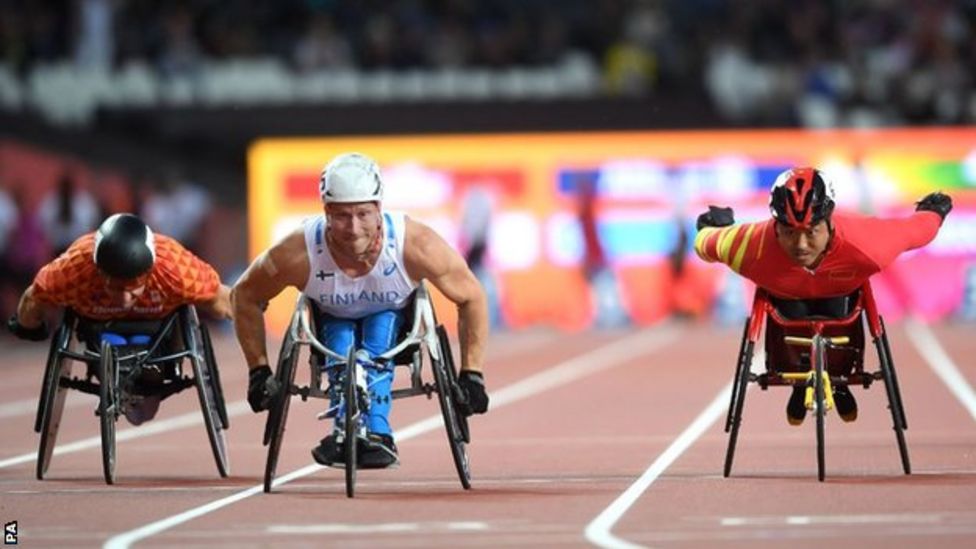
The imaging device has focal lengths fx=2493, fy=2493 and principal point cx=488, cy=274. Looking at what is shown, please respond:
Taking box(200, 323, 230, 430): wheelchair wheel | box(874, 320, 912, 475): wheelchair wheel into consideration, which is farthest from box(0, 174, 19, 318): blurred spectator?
box(874, 320, 912, 475): wheelchair wheel

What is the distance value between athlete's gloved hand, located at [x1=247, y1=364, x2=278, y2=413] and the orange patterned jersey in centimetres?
78

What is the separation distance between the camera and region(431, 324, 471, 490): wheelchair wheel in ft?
34.2

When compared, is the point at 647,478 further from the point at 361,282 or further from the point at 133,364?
the point at 133,364

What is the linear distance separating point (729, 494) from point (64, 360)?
3.35 metres

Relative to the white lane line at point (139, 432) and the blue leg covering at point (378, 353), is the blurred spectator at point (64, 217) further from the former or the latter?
the blue leg covering at point (378, 353)

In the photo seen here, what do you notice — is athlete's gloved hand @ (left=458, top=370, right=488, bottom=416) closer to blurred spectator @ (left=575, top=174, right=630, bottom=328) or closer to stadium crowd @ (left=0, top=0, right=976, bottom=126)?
blurred spectator @ (left=575, top=174, right=630, bottom=328)

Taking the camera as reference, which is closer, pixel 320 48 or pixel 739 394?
pixel 739 394

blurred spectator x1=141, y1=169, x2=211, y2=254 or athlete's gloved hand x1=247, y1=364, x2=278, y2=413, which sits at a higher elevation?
athlete's gloved hand x1=247, y1=364, x2=278, y2=413

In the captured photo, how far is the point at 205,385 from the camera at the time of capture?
11.5m

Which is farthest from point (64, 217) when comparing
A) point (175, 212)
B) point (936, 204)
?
point (936, 204)

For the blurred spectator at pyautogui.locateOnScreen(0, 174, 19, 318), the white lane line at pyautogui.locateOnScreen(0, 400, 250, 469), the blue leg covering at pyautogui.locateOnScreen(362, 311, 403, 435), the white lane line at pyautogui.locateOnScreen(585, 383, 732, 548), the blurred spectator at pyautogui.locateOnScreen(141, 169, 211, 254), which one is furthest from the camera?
the blurred spectator at pyautogui.locateOnScreen(141, 169, 211, 254)

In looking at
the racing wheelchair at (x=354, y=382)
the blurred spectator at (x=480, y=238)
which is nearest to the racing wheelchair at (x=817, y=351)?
the racing wheelchair at (x=354, y=382)

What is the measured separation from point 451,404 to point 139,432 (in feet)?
16.2

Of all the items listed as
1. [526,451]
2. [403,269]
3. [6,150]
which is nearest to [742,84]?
[6,150]
